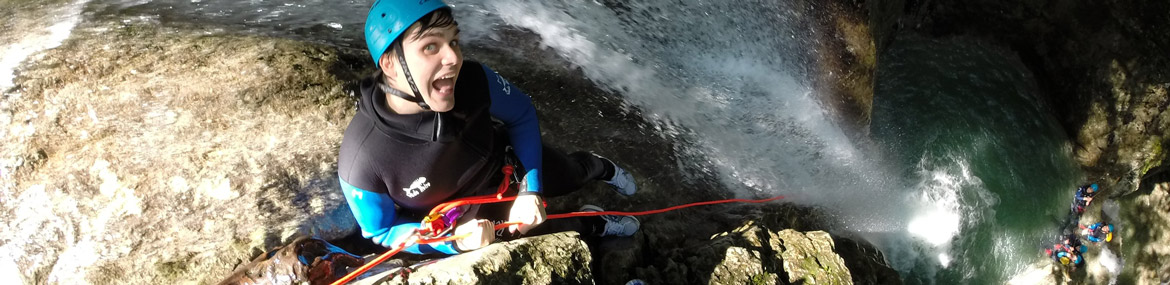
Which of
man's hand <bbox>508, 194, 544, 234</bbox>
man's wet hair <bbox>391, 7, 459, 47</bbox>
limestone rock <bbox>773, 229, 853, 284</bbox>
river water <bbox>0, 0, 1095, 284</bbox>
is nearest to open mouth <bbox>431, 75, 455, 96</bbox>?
man's wet hair <bbox>391, 7, 459, 47</bbox>

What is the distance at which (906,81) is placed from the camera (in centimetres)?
640

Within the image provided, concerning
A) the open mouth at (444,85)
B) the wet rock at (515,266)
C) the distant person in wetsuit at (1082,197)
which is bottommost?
the distant person in wetsuit at (1082,197)

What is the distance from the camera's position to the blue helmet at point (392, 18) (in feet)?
7.65

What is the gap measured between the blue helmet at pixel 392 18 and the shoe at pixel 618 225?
1.90 m

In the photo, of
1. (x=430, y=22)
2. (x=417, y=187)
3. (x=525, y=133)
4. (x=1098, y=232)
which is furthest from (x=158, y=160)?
(x=1098, y=232)

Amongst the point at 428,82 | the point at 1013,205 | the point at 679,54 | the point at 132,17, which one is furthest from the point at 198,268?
the point at 1013,205

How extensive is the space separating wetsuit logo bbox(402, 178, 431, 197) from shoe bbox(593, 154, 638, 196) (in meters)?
1.40

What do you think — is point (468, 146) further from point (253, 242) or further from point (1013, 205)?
point (1013, 205)

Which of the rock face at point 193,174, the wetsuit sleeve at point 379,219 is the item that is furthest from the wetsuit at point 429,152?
the rock face at point 193,174

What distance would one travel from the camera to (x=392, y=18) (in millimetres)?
2348

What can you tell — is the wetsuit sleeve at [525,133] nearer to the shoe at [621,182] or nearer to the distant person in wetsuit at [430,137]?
the distant person in wetsuit at [430,137]

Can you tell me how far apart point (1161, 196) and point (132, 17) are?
937cm

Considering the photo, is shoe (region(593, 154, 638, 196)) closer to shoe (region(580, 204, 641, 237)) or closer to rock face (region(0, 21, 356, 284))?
shoe (region(580, 204, 641, 237))

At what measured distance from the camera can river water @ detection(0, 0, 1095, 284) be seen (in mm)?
4121
